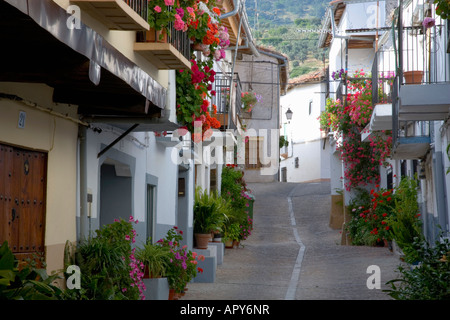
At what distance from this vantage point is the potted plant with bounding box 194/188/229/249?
16375 mm

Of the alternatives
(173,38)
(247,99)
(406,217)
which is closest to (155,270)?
(173,38)

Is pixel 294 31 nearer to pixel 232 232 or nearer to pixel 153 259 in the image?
pixel 232 232

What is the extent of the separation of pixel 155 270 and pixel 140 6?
4.64 metres

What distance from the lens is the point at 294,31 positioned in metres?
81.2

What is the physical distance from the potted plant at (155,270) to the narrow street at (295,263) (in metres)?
1.29

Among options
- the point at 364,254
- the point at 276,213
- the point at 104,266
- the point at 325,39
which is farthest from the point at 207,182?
the point at 325,39

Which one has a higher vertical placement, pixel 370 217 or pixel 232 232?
pixel 370 217

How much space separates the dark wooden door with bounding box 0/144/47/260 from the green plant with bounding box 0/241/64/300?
0.70 meters

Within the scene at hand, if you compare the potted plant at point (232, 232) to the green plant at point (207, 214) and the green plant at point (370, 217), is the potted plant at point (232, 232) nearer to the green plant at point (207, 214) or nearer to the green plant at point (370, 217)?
the green plant at point (207, 214)

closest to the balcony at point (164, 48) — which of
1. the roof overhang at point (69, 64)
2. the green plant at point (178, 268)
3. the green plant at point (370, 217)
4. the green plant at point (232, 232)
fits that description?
the roof overhang at point (69, 64)

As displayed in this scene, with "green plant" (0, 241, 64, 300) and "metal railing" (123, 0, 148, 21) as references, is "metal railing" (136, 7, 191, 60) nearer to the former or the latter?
"metal railing" (123, 0, 148, 21)

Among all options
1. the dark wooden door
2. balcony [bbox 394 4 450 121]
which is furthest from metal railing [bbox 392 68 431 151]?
the dark wooden door
